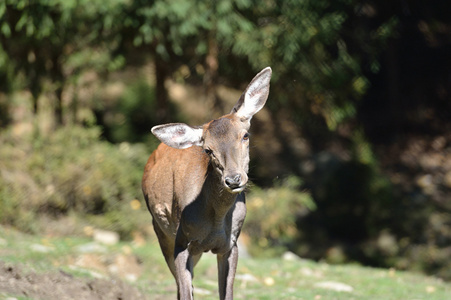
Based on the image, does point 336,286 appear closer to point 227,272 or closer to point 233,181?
point 227,272

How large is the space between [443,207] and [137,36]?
7.47 meters

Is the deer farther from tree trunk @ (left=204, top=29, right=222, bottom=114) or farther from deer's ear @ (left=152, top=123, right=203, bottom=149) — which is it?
tree trunk @ (left=204, top=29, right=222, bottom=114)

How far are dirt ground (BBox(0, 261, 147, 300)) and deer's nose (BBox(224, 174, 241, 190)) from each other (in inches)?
79.8

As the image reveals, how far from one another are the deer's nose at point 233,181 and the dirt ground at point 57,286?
2.03 m

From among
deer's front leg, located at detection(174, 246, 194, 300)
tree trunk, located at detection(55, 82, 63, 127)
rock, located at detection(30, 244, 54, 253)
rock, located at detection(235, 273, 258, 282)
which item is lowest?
deer's front leg, located at detection(174, 246, 194, 300)

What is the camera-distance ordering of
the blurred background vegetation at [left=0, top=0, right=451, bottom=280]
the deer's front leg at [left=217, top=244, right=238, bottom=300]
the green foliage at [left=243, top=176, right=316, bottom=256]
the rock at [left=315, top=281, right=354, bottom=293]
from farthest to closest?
the green foliage at [left=243, top=176, right=316, bottom=256]
the blurred background vegetation at [left=0, top=0, right=451, bottom=280]
the rock at [left=315, top=281, right=354, bottom=293]
the deer's front leg at [left=217, top=244, right=238, bottom=300]

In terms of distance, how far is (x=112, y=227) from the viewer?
11.2 meters

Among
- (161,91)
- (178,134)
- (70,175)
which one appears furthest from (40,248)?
(178,134)

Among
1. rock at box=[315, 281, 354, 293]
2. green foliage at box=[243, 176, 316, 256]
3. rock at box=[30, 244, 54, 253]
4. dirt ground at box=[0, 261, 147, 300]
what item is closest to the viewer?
dirt ground at box=[0, 261, 147, 300]

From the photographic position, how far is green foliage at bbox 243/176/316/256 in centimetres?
1184

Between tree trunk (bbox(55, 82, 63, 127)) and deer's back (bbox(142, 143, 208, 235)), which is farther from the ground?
tree trunk (bbox(55, 82, 63, 127))

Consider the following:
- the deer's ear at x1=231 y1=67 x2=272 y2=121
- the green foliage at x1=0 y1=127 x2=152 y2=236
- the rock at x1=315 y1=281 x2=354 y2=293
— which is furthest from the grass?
the deer's ear at x1=231 y1=67 x2=272 y2=121

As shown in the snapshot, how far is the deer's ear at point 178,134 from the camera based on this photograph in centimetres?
517

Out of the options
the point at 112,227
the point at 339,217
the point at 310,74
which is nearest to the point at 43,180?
the point at 112,227
